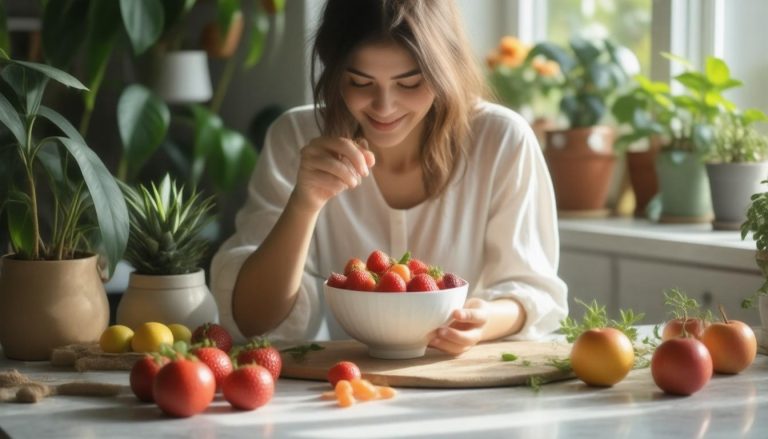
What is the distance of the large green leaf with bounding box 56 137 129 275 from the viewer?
5.96ft

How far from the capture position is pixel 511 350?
200cm

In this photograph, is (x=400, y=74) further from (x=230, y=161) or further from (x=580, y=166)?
(x=230, y=161)

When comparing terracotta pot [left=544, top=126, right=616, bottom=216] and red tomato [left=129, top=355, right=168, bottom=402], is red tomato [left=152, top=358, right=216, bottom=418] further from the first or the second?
terracotta pot [left=544, top=126, right=616, bottom=216]

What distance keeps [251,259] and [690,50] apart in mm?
1791

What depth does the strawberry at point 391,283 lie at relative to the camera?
6.04 feet

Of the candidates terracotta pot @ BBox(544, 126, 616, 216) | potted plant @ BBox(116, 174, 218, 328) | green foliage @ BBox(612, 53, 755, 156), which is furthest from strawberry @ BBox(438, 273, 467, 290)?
terracotta pot @ BBox(544, 126, 616, 216)

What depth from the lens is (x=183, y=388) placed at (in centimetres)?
157

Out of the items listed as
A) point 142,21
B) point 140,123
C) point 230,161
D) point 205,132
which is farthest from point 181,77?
point 142,21

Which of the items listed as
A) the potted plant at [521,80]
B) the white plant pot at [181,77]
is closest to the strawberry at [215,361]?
the potted plant at [521,80]

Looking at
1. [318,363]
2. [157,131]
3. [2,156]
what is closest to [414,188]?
[318,363]

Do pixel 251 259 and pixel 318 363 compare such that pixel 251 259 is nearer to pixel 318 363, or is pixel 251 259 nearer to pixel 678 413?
pixel 318 363

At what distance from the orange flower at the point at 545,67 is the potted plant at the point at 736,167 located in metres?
0.81

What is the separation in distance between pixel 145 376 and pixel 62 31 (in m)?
1.81

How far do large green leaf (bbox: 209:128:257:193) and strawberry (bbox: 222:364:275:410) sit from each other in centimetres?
270
